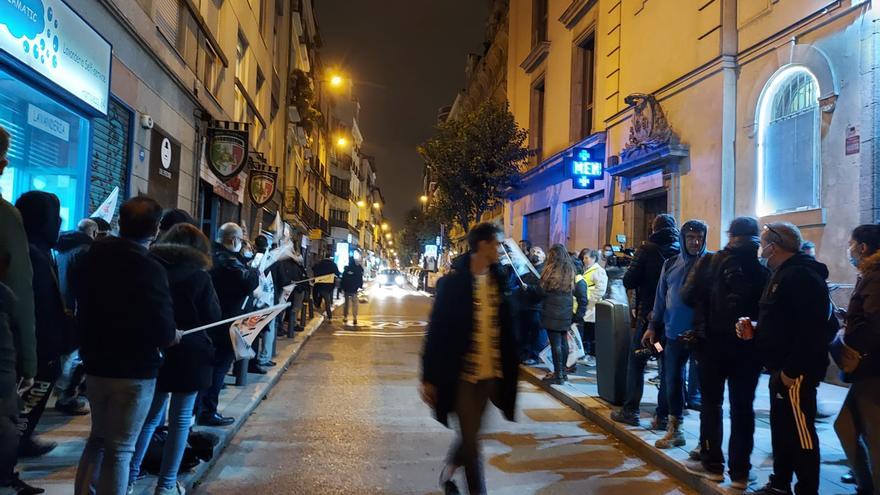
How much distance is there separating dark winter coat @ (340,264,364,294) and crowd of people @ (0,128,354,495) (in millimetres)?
10696

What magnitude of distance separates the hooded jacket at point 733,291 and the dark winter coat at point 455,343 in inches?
69.2

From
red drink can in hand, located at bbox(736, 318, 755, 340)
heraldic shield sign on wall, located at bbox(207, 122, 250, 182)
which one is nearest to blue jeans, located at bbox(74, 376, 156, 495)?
red drink can in hand, located at bbox(736, 318, 755, 340)

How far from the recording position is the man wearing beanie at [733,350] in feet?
14.7

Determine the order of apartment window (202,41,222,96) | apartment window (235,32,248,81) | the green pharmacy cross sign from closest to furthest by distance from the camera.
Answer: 1. apartment window (202,41,222,96)
2. the green pharmacy cross sign
3. apartment window (235,32,248,81)

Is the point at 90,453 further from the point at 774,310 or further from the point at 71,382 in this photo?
the point at 774,310

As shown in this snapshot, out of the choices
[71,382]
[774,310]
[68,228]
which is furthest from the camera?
[68,228]

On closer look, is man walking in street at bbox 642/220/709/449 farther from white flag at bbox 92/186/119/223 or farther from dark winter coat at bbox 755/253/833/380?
white flag at bbox 92/186/119/223

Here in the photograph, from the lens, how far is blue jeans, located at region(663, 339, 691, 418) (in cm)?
534

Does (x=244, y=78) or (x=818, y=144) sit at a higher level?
(x=244, y=78)

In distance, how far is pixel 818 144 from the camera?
9219 mm

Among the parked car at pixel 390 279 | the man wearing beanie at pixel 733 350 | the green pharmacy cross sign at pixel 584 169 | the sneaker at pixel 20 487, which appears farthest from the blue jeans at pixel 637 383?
the parked car at pixel 390 279

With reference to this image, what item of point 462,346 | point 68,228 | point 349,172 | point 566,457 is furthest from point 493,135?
point 349,172

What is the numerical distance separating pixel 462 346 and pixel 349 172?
206ft

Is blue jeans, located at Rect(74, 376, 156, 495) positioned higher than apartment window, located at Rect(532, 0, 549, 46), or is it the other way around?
apartment window, located at Rect(532, 0, 549, 46)
